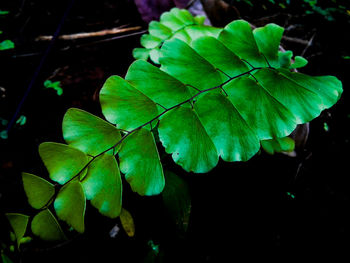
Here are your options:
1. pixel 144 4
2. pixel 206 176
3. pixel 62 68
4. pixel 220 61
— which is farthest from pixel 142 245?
pixel 144 4

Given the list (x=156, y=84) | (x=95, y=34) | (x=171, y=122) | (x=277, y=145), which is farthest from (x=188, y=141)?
(x=95, y=34)

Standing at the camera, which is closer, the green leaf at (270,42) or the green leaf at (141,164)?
the green leaf at (141,164)

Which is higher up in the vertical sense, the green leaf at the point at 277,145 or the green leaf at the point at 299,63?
the green leaf at the point at 299,63

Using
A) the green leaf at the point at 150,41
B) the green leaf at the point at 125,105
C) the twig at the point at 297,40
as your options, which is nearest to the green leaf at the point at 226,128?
the green leaf at the point at 125,105

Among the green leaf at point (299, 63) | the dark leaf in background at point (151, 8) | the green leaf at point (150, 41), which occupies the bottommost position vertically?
the green leaf at point (299, 63)

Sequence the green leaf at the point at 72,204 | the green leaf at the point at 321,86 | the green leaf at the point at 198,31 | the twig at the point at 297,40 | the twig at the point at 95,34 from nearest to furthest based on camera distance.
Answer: the green leaf at the point at 72,204, the green leaf at the point at 321,86, the green leaf at the point at 198,31, the twig at the point at 95,34, the twig at the point at 297,40

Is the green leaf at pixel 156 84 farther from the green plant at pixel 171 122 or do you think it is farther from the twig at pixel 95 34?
the twig at pixel 95 34

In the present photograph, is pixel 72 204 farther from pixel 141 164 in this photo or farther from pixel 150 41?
pixel 150 41
